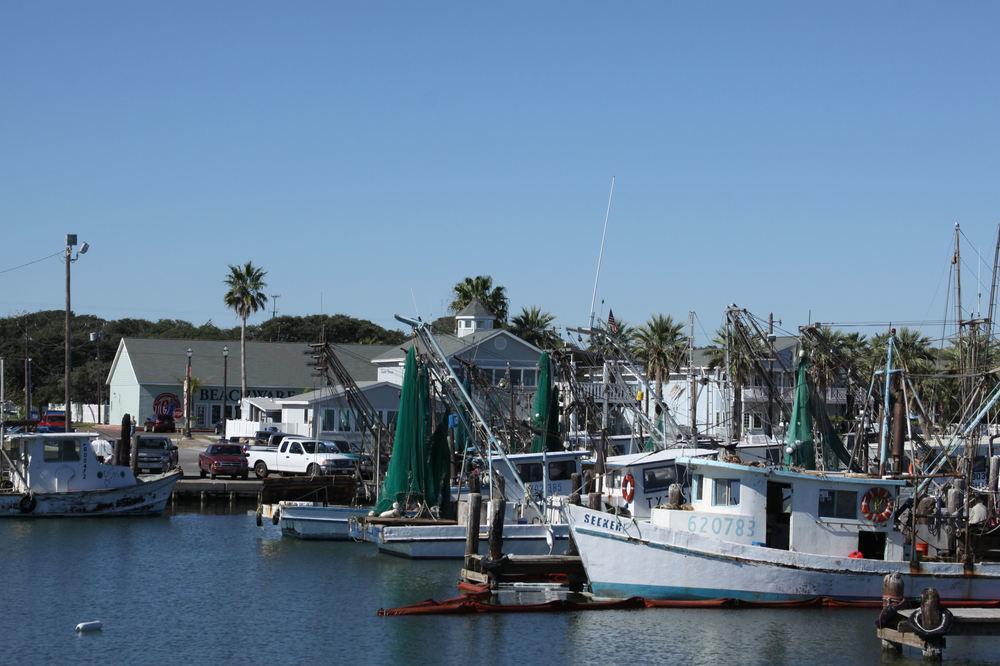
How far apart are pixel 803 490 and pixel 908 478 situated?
2.48m

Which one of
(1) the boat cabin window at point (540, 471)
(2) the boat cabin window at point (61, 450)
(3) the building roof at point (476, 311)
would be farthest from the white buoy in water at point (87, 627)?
(3) the building roof at point (476, 311)

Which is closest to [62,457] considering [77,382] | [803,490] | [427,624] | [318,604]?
[318,604]

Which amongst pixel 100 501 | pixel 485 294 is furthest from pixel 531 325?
pixel 100 501

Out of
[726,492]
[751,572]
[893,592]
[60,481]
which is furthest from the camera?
[60,481]

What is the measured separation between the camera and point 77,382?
114 metres

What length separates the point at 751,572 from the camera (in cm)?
2878

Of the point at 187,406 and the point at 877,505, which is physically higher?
the point at 187,406

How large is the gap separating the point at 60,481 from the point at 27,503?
1296 millimetres

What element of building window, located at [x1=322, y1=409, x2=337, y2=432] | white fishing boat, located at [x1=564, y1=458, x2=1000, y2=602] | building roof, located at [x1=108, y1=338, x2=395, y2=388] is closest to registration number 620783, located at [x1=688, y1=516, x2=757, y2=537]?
white fishing boat, located at [x1=564, y1=458, x2=1000, y2=602]

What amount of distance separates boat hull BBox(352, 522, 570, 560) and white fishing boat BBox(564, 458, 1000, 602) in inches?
234

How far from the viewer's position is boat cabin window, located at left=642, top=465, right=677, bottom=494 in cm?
3266

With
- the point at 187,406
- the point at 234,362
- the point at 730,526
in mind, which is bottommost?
the point at 730,526

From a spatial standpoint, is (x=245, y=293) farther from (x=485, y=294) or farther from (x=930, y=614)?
(x=930, y=614)

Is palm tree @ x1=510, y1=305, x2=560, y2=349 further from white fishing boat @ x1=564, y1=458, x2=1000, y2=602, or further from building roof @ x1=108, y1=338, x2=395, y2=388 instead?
white fishing boat @ x1=564, y1=458, x2=1000, y2=602
